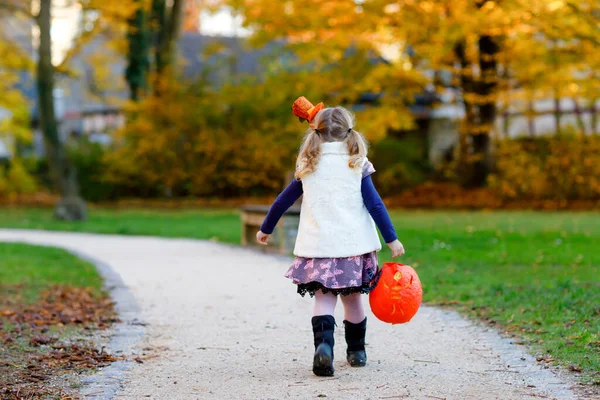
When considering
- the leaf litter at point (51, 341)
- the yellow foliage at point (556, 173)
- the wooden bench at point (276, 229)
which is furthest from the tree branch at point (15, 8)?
the leaf litter at point (51, 341)

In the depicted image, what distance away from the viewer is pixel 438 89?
73.0ft

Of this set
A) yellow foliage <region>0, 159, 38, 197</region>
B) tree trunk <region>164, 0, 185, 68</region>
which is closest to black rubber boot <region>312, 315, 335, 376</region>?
tree trunk <region>164, 0, 185, 68</region>

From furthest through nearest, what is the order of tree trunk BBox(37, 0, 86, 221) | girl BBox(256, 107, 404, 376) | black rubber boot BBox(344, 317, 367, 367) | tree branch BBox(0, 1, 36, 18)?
tree trunk BBox(37, 0, 86, 221)
tree branch BBox(0, 1, 36, 18)
black rubber boot BBox(344, 317, 367, 367)
girl BBox(256, 107, 404, 376)

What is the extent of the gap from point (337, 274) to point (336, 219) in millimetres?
322

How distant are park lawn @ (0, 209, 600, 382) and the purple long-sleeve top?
1.27 meters

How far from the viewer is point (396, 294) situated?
5141mm

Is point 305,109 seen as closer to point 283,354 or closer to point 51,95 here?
point 283,354

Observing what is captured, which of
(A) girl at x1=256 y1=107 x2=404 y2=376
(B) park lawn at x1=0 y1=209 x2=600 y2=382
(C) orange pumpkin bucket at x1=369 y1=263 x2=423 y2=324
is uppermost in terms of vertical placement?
(A) girl at x1=256 y1=107 x2=404 y2=376

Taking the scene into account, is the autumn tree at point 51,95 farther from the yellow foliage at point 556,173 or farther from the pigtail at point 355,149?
the pigtail at point 355,149

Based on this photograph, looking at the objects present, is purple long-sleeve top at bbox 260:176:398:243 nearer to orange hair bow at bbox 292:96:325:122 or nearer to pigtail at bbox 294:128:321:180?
pigtail at bbox 294:128:321:180

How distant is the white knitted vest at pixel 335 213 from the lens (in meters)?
5.20

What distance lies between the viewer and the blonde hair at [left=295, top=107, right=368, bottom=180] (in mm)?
5227

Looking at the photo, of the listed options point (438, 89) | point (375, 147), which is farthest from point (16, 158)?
point (438, 89)

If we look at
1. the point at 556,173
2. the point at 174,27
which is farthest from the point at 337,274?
the point at 174,27
